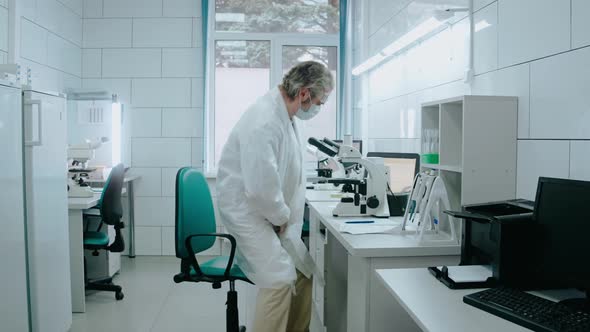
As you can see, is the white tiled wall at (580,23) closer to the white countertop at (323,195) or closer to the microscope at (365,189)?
the microscope at (365,189)

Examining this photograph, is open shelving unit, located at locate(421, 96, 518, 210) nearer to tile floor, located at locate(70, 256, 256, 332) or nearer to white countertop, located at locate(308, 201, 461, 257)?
white countertop, located at locate(308, 201, 461, 257)

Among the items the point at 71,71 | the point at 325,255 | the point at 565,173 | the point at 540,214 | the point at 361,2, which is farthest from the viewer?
the point at 71,71

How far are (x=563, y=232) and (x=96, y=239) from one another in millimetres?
3037

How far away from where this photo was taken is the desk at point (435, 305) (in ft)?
3.54

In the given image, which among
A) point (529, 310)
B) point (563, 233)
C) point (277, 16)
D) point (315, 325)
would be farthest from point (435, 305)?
point (277, 16)

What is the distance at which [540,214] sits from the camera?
4.17 ft

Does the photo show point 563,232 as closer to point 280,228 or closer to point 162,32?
point 280,228

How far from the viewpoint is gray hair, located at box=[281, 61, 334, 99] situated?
2.20 metres

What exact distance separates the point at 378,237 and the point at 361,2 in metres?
2.84

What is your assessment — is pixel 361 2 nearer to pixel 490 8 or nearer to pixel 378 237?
pixel 490 8

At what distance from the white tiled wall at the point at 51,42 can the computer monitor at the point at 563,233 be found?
3.38 meters

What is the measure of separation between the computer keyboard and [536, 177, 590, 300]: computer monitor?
0.08 metres

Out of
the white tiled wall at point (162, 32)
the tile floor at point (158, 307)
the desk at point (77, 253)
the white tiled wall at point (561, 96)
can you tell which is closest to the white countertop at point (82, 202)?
the desk at point (77, 253)

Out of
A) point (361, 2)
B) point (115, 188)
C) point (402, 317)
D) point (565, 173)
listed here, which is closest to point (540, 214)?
point (565, 173)
